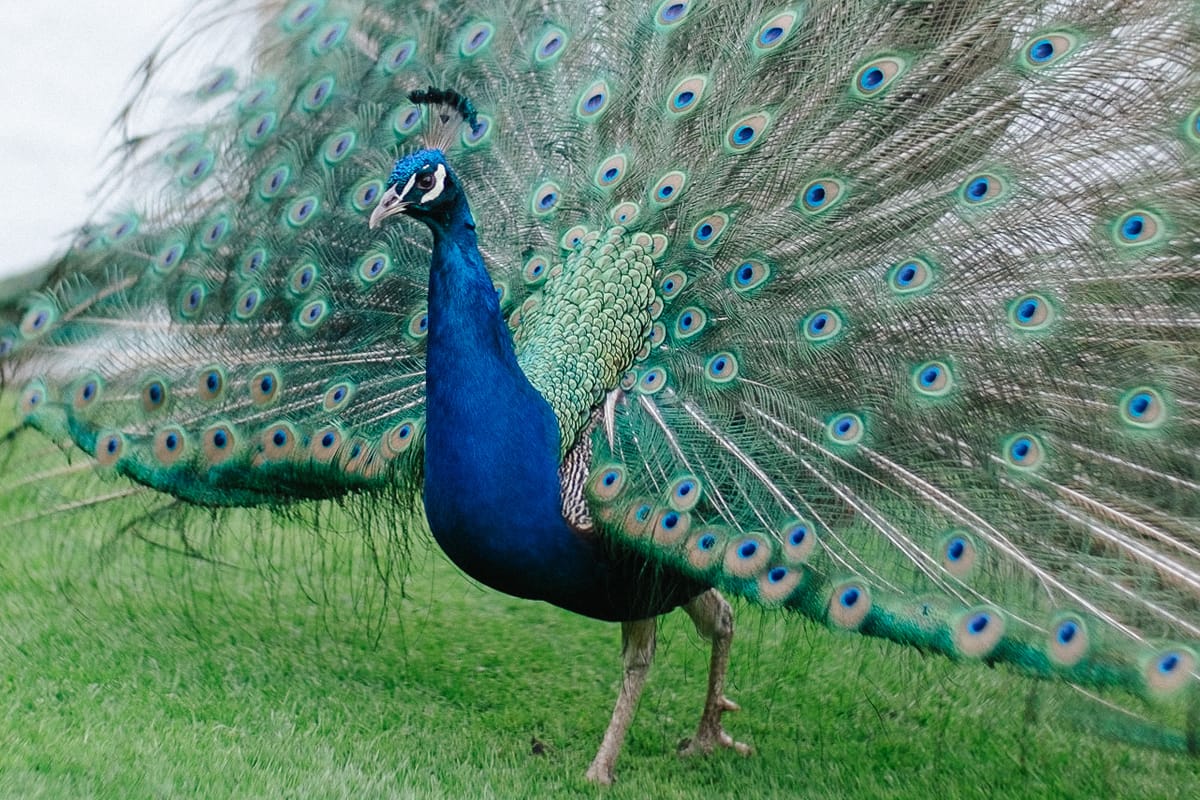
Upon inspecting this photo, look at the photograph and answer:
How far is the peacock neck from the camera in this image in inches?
120

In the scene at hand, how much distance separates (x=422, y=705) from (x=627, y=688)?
0.80 metres

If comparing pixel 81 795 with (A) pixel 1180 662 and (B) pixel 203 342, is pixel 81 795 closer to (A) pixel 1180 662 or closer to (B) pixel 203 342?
(B) pixel 203 342

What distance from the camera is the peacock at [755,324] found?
281cm

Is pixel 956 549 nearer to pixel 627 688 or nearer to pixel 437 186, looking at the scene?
pixel 627 688

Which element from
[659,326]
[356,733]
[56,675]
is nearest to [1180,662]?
[659,326]

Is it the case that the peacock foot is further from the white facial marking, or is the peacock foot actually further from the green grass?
the white facial marking

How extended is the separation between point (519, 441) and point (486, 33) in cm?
129

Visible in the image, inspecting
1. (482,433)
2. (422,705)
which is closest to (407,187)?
(482,433)

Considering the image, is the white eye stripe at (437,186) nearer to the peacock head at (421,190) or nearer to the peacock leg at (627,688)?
the peacock head at (421,190)

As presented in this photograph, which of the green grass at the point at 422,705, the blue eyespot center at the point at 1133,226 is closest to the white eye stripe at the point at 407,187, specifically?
the green grass at the point at 422,705

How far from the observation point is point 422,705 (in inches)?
159

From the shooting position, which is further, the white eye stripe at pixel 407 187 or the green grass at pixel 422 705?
the green grass at pixel 422 705

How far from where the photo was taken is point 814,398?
118 inches

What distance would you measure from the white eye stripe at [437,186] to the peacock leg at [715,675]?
4.51 feet
